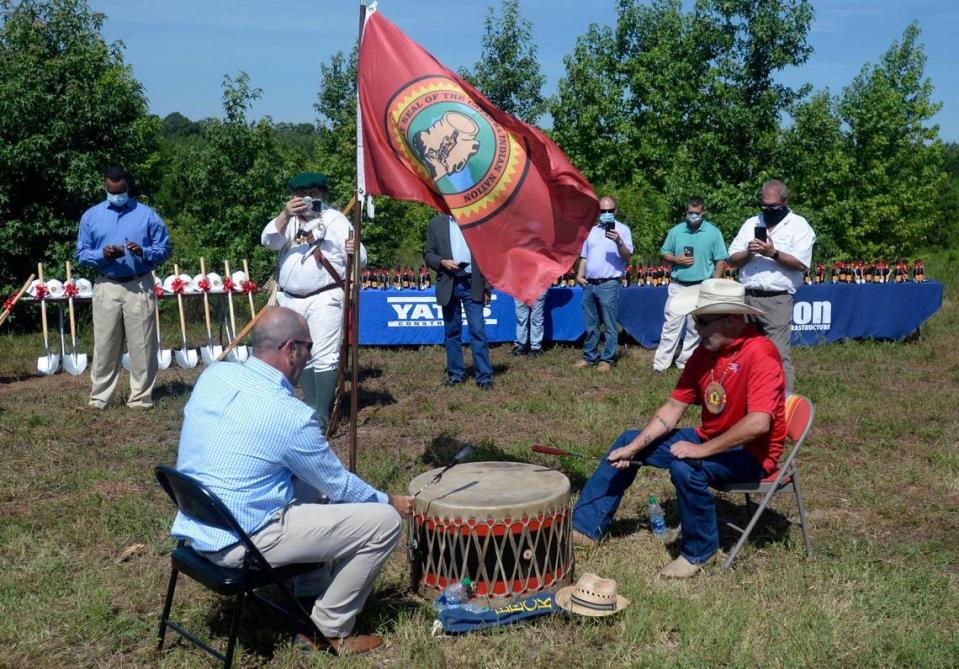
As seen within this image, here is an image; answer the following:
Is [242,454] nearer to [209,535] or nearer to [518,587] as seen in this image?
[209,535]

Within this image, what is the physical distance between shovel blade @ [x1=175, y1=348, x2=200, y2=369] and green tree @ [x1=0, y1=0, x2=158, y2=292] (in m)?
4.50

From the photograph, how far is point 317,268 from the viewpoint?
738cm

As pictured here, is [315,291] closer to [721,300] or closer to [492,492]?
[492,492]

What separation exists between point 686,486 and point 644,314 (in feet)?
24.9

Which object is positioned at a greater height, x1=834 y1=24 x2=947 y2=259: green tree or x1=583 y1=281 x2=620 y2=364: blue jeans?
x1=834 y1=24 x2=947 y2=259: green tree

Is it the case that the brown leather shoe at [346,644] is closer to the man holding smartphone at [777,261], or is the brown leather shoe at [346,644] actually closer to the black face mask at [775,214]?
the man holding smartphone at [777,261]

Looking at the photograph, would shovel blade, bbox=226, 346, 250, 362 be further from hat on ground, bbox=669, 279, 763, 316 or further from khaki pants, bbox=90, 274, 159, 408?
hat on ground, bbox=669, 279, 763, 316

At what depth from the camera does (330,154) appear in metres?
20.9

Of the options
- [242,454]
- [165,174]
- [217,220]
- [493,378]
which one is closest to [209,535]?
[242,454]

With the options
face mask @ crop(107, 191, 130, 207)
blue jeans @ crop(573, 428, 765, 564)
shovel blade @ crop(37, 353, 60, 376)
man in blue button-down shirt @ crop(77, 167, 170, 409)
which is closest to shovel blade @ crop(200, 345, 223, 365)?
shovel blade @ crop(37, 353, 60, 376)

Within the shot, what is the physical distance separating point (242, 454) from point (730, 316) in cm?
264

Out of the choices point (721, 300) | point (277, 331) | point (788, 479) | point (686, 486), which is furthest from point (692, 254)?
point (277, 331)

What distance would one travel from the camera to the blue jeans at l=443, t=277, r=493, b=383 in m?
9.68


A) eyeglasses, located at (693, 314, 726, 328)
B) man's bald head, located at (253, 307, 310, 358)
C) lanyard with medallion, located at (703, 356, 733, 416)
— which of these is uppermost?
man's bald head, located at (253, 307, 310, 358)
